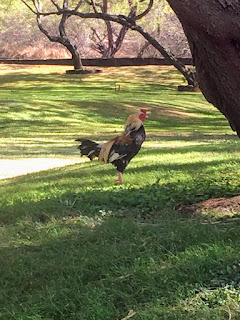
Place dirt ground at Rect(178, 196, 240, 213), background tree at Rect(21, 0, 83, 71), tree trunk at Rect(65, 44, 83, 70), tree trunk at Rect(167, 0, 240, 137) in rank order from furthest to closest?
tree trunk at Rect(65, 44, 83, 70), background tree at Rect(21, 0, 83, 71), dirt ground at Rect(178, 196, 240, 213), tree trunk at Rect(167, 0, 240, 137)

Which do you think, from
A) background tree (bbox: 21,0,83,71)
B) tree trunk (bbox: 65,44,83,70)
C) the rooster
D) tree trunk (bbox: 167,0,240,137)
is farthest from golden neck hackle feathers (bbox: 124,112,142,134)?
tree trunk (bbox: 65,44,83,70)

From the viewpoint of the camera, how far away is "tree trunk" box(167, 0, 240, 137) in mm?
4980

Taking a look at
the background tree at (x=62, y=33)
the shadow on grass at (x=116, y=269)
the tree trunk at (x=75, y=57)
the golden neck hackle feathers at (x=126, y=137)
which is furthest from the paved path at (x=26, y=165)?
the tree trunk at (x=75, y=57)

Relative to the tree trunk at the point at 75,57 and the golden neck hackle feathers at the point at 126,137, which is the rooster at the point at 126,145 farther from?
the tree trunk at the point at 75,57

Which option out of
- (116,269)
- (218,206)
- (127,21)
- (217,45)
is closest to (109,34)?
(127,21)

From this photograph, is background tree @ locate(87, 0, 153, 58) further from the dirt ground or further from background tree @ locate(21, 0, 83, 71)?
the dirt ground

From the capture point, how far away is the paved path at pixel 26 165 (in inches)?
478

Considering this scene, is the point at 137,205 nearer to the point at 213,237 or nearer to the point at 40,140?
the point at 213,237

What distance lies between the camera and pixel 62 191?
7.55 metres

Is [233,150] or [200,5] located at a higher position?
[200,5]

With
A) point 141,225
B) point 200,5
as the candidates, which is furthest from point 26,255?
point 200,5

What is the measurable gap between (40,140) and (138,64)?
2997cm

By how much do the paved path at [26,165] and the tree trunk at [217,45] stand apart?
6.71 m

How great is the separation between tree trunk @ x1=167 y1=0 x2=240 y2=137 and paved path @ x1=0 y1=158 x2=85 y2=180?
6.71 metres
